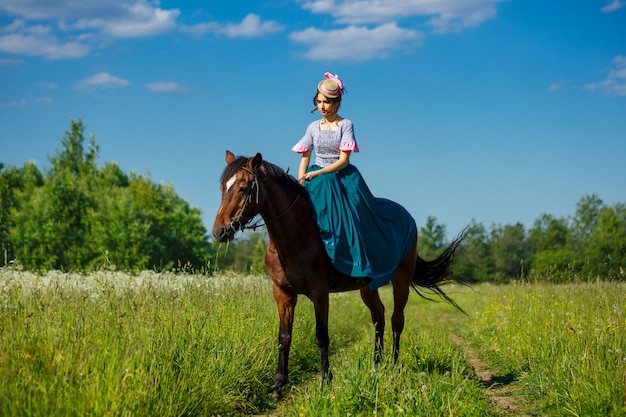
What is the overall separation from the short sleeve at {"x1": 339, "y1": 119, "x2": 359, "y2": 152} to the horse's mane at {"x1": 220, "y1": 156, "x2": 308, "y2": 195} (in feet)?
2.38

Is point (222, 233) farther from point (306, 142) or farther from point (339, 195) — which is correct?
point (306, 142)

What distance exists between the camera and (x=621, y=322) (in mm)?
8609

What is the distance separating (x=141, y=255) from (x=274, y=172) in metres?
42.5

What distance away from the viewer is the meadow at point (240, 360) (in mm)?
5359

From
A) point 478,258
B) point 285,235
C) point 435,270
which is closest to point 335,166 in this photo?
point 285,235

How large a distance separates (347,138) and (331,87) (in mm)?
663

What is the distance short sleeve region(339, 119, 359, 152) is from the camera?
7895 millimetres

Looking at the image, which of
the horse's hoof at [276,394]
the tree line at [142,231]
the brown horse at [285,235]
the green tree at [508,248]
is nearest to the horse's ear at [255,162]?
the brown horse at [285,235]

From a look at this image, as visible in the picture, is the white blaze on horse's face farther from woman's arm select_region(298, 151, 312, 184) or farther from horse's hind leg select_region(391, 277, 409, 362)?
horse's hind leg select_region(391, 277, 409, 362)

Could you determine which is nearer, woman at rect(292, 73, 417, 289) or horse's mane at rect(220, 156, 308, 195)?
horse's mane at rect(220, 156, 308, 195)

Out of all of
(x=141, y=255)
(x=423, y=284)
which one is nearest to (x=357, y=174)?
(x=423, y=284)

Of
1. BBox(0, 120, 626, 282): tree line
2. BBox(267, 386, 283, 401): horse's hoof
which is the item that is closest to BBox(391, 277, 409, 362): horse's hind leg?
BBox(267, 386, 283, 401): horse's hoof

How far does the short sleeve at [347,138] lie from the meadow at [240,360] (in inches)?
98.7

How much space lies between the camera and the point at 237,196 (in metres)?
6.87
